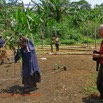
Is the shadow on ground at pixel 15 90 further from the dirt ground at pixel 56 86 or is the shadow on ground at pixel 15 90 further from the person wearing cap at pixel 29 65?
the person wearing cap at pixel 29 65

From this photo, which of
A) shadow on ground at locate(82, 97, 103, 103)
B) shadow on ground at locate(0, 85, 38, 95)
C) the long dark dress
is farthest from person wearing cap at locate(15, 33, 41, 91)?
shadow on ground at locate(82, 97, 103, 103)

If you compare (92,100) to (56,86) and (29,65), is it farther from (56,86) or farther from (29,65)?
(29,65)

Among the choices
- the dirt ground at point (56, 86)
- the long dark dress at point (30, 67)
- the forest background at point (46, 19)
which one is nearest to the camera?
the forest background at point (46, 19)

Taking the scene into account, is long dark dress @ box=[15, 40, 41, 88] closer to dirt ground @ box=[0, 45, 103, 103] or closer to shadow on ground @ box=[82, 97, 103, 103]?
dirt ground @ box=[0, 45, 103, 103]

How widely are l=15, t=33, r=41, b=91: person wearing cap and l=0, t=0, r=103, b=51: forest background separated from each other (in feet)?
1.00

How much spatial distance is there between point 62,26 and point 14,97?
28.0 metres

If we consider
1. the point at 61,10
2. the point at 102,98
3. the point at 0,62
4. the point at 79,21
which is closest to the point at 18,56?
the point at 102,98

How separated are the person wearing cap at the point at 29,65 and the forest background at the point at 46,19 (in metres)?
0.30

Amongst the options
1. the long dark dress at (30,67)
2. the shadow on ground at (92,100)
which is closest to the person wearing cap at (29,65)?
the long dark dress at (30,67)

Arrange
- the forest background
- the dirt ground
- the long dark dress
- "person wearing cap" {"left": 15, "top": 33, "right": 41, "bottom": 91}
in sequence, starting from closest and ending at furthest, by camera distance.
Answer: the forest background → the dirt ground → "person wearing cap" {"left": 15, "top": 33, "right": 41, "bottom": 91} → the long dark dress

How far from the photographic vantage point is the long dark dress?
8352 millimetres

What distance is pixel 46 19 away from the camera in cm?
1706

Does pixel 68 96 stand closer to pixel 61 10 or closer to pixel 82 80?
pixel 82 80

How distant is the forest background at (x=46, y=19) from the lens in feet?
22.9
